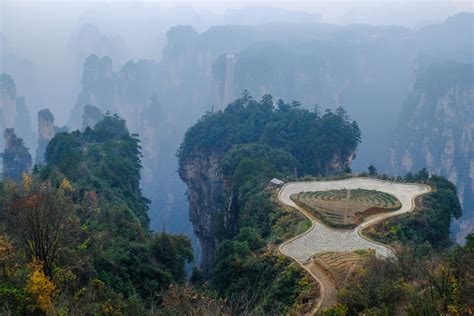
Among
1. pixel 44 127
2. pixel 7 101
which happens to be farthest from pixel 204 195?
pixel 7 101

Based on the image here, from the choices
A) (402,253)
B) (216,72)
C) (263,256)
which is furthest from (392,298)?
(216,72)

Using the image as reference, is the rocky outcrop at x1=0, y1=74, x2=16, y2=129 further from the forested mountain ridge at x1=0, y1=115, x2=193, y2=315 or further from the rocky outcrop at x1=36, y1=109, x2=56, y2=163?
the forested mountain ridge at x1=0, y1=115, x2=193, y2=315

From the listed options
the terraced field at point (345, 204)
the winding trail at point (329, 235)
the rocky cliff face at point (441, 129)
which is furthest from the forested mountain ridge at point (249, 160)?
the rocky cliff face at point (441, 129)

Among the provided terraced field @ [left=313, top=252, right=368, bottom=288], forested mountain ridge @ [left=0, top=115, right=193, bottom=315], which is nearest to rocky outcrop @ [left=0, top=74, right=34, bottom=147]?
forested mountain ridge @ [left=0, top=115, right=193, bottom=315]

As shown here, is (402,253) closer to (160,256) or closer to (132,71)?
(160,256)

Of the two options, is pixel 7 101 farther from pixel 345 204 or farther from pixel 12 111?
pixel 345 204

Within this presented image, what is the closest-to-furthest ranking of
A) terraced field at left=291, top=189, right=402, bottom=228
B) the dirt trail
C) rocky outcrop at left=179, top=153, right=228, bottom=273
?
the dirt trail → terraced field at left=291, top=189, right=402, bottom=228 → rocky outcrop at left=179, top=153, right=228, bottom=273

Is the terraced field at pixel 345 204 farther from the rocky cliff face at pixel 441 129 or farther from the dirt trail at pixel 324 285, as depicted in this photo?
the rocky cliff face at pixel 441 129
